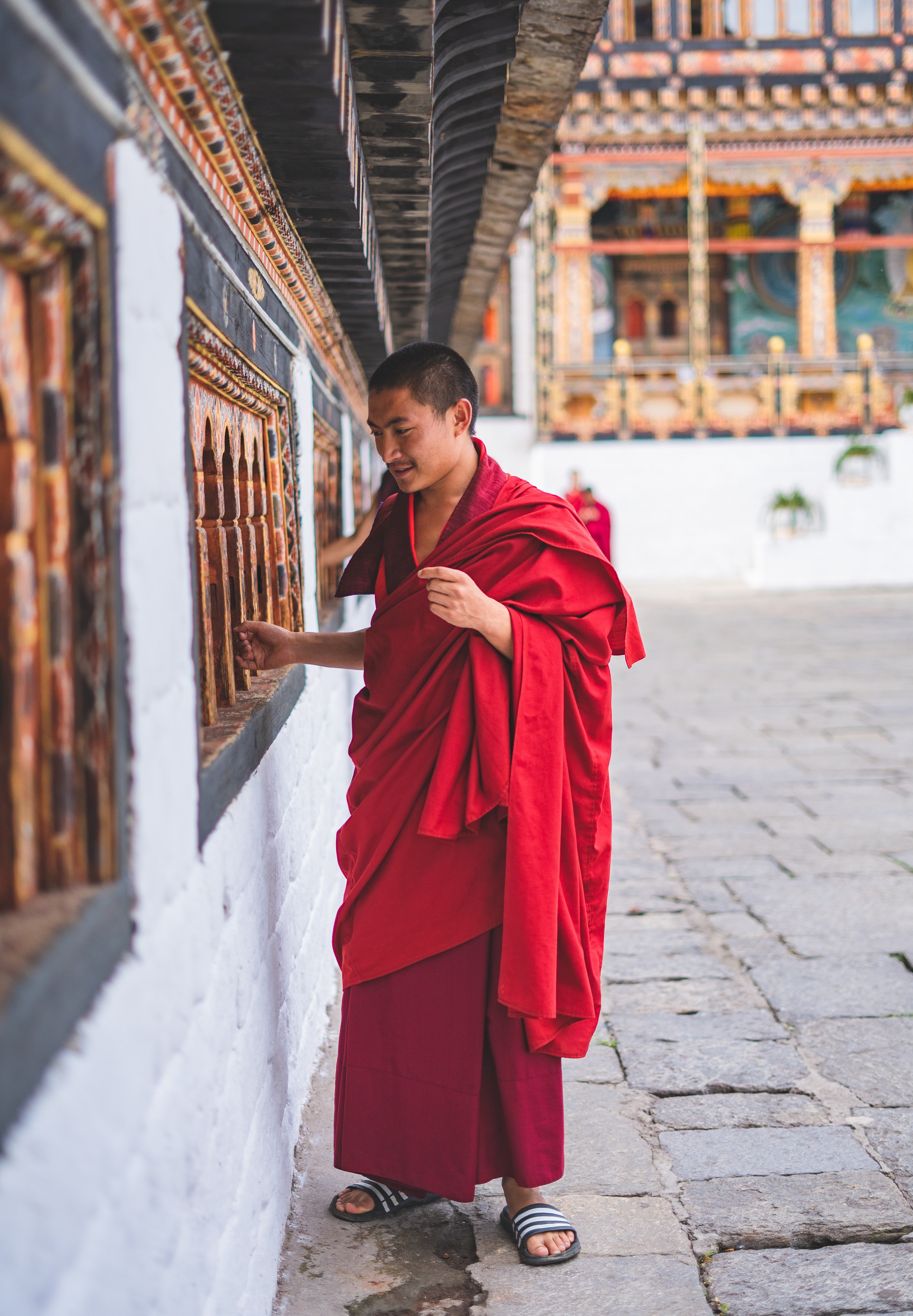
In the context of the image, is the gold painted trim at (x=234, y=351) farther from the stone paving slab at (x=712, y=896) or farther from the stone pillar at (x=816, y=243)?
the stone pillar at (x=816, y=243)

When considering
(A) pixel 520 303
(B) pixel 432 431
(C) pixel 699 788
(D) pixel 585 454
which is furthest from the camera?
(A) pixel 520 303

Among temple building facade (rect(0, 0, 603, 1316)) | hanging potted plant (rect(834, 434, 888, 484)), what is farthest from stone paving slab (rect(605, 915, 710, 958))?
hanging potted plant (rect(834, 434, 888, 484))

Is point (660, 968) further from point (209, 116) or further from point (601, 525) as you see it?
point (601, 525)

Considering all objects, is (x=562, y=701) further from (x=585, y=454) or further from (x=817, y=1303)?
(x=585, y=454)

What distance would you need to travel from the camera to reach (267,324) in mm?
2363

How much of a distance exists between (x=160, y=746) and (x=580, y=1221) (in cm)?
141

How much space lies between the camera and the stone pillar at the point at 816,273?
1880cm

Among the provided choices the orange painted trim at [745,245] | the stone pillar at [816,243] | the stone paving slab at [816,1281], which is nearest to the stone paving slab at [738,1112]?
the stone paving slab at [816,1281]

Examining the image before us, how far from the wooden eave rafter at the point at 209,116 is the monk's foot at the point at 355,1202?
1689 mm

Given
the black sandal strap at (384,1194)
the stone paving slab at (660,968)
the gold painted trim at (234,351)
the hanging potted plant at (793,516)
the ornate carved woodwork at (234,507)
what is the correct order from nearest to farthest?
the gold painted trim at (234,351) < the ornate carved woodwork at (234,507) < the black sandal strap at (384,1194) < the stone paving slab at (660,968) < the hanging potted plant at (793,516)

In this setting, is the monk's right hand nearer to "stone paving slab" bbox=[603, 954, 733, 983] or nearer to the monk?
the monk

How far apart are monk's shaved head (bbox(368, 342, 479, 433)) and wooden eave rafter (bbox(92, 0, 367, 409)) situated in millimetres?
324

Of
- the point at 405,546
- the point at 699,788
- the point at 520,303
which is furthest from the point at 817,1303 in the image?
the point at 520,303

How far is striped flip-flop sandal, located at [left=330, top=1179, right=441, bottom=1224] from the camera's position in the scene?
2199mm
